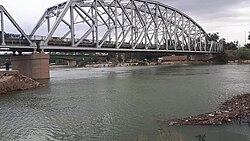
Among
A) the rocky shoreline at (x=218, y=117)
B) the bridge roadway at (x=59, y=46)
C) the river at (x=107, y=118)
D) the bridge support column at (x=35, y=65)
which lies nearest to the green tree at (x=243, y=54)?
the bridge roadway at (x=59, y=46)

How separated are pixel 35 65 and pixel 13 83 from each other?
61.3 ft

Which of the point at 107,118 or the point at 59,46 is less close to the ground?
the point at 59,46

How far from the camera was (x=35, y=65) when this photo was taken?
63375 millimetres

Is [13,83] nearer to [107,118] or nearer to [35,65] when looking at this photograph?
[35,65]

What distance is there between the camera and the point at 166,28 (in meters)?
130

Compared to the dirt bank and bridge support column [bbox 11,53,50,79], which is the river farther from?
bridge support column [bbox 11,53,50,79]

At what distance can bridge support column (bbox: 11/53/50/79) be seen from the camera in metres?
63.0

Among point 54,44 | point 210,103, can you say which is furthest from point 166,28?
point 210,103

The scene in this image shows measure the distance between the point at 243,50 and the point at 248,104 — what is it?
137 m

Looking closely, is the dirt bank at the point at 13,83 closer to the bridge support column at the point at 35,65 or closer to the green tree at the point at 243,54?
the bridge support column at the point at 35,65

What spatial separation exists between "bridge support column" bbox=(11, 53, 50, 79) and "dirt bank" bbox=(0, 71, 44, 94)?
48.7 feet

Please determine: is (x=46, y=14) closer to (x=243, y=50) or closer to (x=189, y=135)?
(x=189, y=135)

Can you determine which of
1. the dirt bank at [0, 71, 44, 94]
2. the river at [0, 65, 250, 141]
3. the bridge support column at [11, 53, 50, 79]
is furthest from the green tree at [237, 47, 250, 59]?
the river at [0, 65, 250, 141]

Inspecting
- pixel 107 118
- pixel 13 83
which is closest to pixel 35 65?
pixel 13 83
